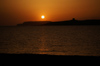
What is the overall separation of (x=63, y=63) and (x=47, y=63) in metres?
1.01

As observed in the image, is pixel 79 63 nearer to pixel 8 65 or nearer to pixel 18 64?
pixel 18 64

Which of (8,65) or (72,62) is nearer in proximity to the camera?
(8,65)

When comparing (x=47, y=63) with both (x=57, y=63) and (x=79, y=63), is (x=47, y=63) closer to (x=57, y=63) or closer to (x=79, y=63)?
(x=57, y=63)

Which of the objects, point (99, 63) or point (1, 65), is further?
point (99, 63)

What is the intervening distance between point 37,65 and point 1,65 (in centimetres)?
210

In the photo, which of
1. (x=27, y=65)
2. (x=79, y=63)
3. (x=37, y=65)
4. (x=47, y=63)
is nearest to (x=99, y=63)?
(x=79, y=63)

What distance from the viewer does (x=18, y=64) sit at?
7.95 meters

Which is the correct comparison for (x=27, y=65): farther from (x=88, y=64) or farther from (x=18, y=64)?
(x=88, y=64)

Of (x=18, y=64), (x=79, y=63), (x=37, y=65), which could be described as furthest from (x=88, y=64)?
(x=18, y=64)

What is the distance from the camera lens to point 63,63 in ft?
27.1

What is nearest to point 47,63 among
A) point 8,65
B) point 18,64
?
point 18,64

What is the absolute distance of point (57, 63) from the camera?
328 inches

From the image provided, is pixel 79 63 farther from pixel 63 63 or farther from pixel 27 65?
pixel 27 65

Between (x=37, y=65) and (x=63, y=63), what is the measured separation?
5.42ft
